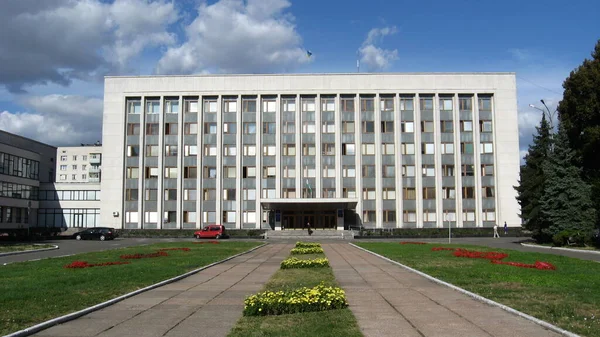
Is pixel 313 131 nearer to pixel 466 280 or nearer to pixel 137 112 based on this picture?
pixel 137 112

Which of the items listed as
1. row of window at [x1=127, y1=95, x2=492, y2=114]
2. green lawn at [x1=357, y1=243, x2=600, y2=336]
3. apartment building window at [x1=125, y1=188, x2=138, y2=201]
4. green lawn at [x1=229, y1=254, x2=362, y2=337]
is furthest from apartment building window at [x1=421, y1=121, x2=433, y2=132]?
green lawn at [x1=229, y1=254, x2=362, y2=337]

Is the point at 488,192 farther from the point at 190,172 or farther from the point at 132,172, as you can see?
the point at 132,172

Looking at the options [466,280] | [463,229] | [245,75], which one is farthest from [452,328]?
[245,75]

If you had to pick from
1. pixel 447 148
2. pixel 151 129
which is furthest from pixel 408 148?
pixel 151 129

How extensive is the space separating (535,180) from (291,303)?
38.2 metres

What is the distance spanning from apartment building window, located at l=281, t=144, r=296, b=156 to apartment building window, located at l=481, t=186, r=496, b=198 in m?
25.4

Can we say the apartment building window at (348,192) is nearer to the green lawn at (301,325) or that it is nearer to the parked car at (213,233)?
the parked car at (213,233)

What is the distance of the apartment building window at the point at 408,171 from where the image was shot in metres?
69.9

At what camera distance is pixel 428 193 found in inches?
2746

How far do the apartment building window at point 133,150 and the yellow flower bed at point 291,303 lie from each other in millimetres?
63726

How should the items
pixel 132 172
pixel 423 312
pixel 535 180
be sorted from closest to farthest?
pixel 423 312, pixel 535 180, pixel 132 172

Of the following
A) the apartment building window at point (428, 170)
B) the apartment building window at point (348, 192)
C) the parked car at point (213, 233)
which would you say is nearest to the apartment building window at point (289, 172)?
the apartment building window at point (348, 192)

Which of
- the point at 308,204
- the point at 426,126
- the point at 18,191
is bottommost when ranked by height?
the point at 308,204

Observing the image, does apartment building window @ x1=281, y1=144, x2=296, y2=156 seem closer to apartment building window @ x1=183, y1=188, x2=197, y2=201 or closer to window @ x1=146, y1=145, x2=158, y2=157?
apartment building window @ x1=183, y1=188, x2=197, y2=201
